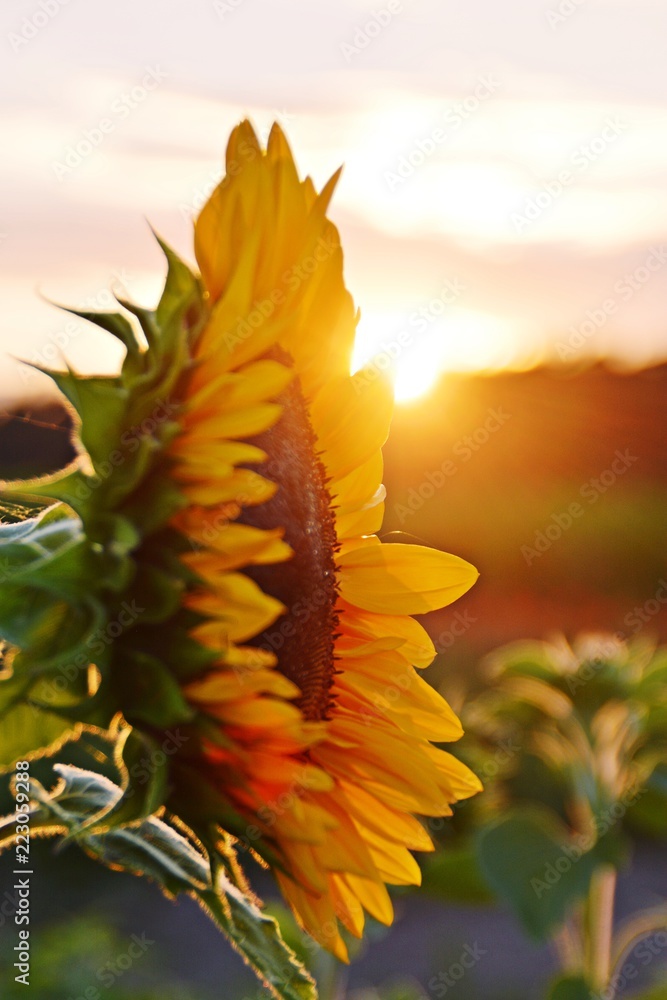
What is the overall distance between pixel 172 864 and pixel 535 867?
1.52 metres

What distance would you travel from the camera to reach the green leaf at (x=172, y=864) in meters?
0.92

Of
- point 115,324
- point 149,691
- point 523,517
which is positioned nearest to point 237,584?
point 149,691

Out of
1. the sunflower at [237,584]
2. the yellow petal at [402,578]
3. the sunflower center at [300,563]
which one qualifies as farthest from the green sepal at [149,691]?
the yellow petal at [402,578]

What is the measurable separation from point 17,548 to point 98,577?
0.06m

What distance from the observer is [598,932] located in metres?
2.43

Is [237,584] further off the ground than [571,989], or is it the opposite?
[237,584]

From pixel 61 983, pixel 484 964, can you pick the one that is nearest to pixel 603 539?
pixel 484 964

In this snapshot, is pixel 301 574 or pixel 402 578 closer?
pixel 301 574

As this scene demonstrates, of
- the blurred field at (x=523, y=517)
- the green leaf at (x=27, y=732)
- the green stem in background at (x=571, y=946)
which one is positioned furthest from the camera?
the blurred field at (x=523, y=517)

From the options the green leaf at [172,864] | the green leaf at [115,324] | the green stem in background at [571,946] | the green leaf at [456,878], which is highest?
the green leaf at [115,324]

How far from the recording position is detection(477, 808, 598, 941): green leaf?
2.17 meters

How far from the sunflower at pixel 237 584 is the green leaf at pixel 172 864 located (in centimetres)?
4

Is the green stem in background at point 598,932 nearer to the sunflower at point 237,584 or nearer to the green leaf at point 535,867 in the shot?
the green leaf at point 535,867

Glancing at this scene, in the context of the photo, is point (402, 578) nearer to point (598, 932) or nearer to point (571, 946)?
point (598, 932)
